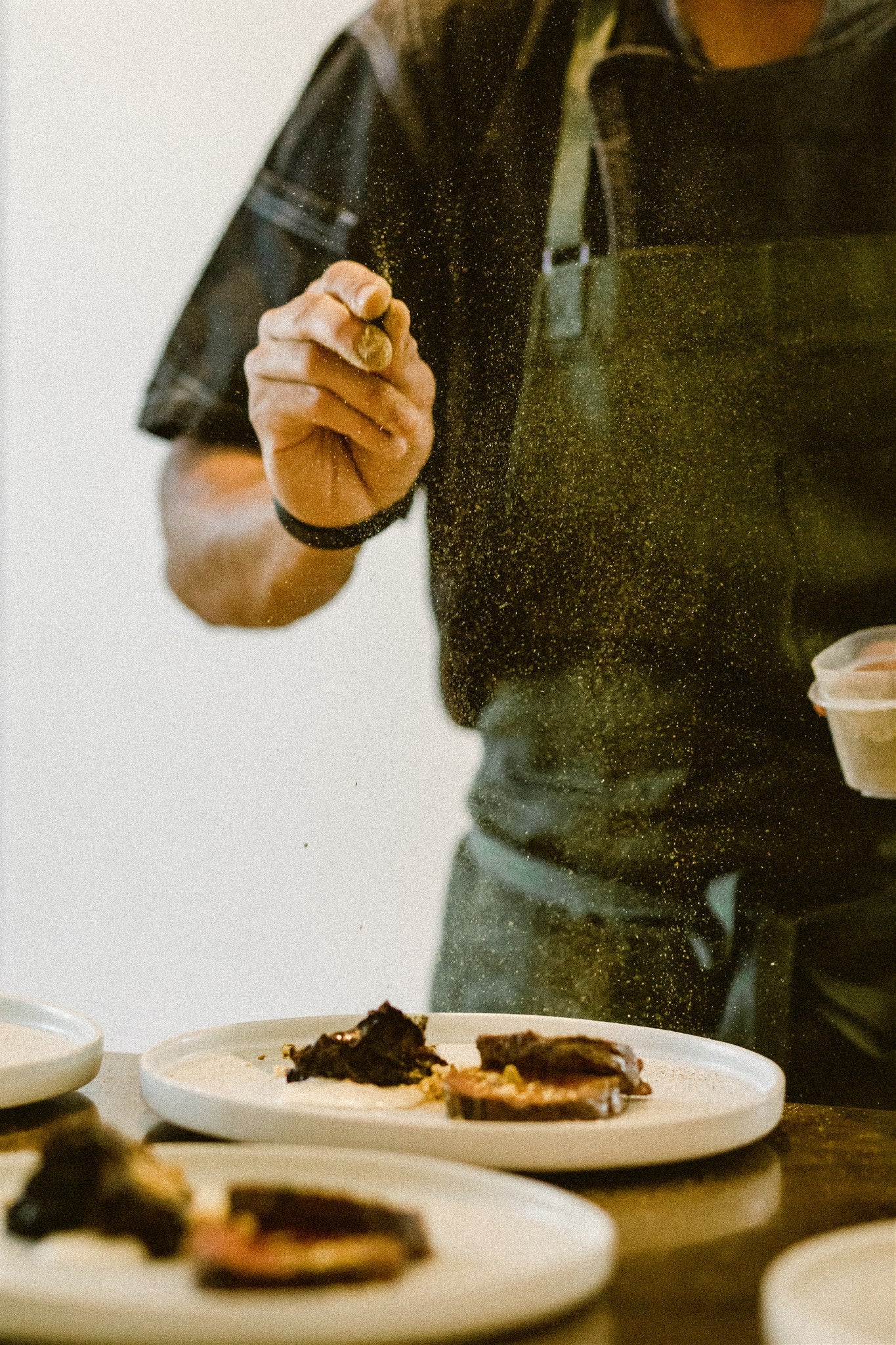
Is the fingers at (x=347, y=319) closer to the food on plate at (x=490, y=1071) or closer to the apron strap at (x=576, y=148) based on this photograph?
the apron strap at (x=576, y=148)

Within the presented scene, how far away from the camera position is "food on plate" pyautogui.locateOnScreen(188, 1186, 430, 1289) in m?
0.59

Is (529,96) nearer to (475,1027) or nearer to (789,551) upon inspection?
(789,551)

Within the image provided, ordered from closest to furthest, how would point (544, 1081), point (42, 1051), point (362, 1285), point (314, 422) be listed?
point (362, 1285), point (544, 1081), point (42, 1051), point (314, 422)

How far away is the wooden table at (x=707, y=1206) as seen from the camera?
0.65 metres

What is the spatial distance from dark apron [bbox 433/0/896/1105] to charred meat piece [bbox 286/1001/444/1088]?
0.57 metres

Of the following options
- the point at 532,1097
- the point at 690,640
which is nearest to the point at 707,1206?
the point at 532,1097

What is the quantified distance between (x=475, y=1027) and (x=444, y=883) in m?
0.46

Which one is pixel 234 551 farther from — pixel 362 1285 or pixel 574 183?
pixel 362 1285

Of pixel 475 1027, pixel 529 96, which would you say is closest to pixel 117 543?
pixel 529 96

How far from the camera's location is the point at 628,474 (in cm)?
164

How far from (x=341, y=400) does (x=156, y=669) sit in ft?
1.54

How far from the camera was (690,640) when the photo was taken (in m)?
1.60

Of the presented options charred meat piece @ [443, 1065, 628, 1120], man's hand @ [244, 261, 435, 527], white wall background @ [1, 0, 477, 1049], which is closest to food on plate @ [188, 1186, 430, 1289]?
charred meat piece @ [443, 1065, 628, 1120]

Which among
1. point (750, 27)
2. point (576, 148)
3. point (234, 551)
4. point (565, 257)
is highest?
point (750, 27)
